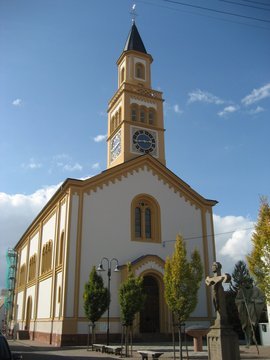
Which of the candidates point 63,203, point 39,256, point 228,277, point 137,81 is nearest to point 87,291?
point 63,203

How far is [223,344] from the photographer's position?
12242 mm

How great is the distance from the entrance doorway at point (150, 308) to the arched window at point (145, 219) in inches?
126

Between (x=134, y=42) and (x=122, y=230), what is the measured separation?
2339cm

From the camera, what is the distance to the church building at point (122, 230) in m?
26.7

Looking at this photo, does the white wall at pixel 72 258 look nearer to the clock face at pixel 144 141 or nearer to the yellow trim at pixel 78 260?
the yellow trim at pixel 78 260

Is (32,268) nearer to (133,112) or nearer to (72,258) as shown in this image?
(72,258)

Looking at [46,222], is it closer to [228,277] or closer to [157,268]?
[157,268]

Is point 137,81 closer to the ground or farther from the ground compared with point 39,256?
farther from the ground

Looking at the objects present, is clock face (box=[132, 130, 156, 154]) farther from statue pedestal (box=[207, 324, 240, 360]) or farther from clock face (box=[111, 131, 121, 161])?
statue pedestal (box=[207, 324, 240, 360])

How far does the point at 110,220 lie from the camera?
28.9 meters

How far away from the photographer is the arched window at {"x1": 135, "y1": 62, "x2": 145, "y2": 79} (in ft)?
134

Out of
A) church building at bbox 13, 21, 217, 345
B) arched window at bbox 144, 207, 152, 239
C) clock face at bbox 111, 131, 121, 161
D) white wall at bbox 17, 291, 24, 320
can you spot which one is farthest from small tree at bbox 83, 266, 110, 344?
white wall at bbox 17, 291, 24, 320

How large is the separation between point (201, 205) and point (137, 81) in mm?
15289

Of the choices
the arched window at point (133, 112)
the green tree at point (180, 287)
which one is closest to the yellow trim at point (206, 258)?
the arched window at point (133, 112)
